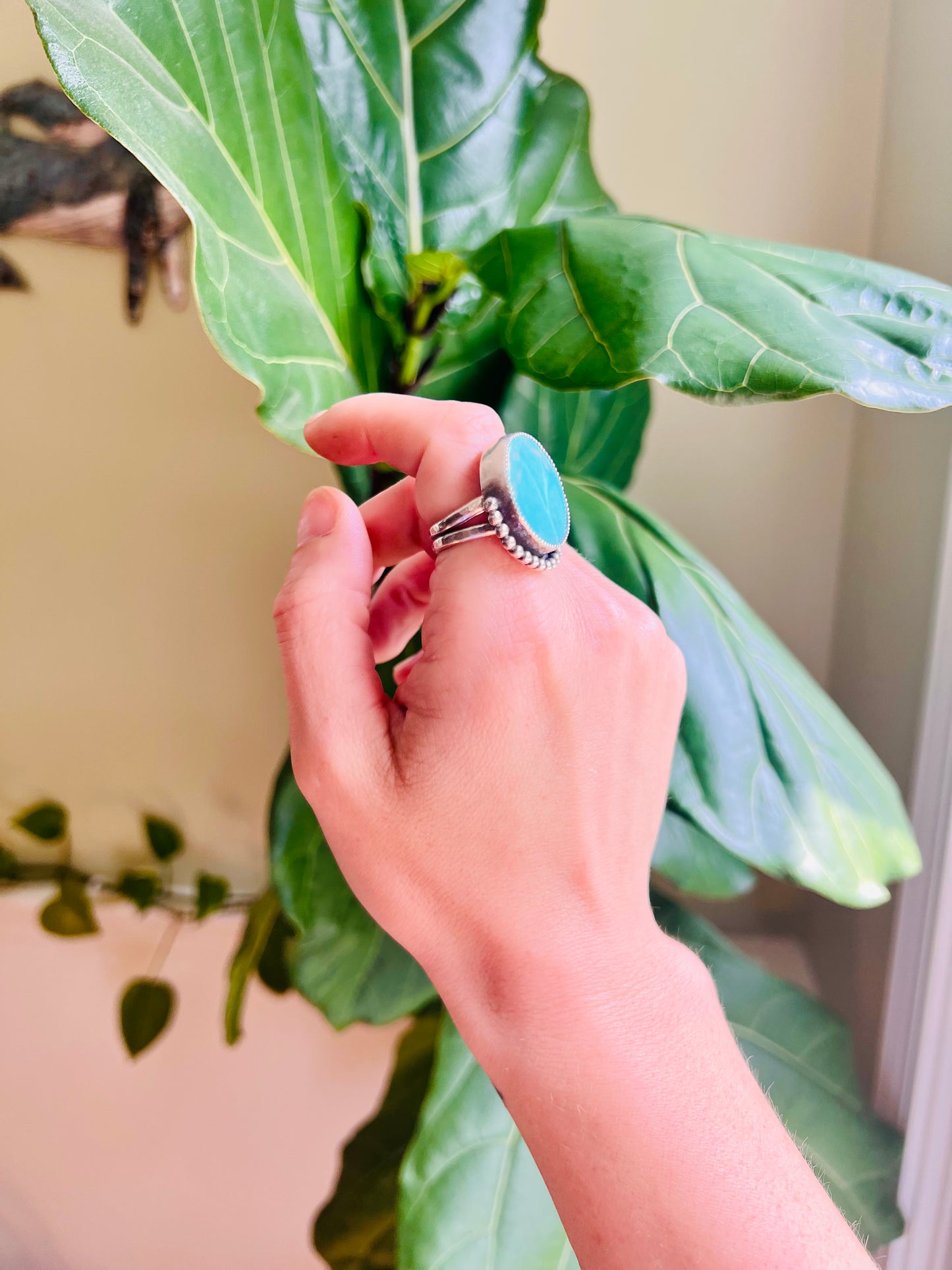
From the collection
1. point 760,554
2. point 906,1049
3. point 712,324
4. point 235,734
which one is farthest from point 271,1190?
point 712,324

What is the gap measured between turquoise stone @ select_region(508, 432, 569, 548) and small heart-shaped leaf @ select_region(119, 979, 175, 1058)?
83 centimetres

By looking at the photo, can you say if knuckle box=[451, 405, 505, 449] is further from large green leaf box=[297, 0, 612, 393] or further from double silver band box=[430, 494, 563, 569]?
large green leaf box=[297, 0, 612, 393]

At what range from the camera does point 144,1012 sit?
0.89 meters

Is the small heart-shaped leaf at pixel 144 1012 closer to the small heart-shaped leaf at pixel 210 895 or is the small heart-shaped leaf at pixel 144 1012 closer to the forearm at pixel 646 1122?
the small heart-shaped leaf at pixel 210 895

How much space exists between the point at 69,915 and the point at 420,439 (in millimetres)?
808

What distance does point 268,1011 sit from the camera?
95 centimetres

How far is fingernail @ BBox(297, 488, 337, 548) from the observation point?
43 centimetres

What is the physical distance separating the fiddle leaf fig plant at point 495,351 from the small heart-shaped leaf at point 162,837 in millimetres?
214

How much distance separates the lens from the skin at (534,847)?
334 millimetres

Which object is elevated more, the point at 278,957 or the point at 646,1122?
the point at 646,1122

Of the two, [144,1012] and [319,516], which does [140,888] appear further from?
[319,516]

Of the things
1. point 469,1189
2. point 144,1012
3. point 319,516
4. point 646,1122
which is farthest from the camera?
point 144,1012

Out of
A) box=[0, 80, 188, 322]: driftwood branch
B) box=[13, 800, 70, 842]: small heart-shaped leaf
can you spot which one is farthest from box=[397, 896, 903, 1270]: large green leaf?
box=[0, 80, 188, 322]: driftwood branch

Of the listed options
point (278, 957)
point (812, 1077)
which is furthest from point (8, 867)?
point (812, 1077)
